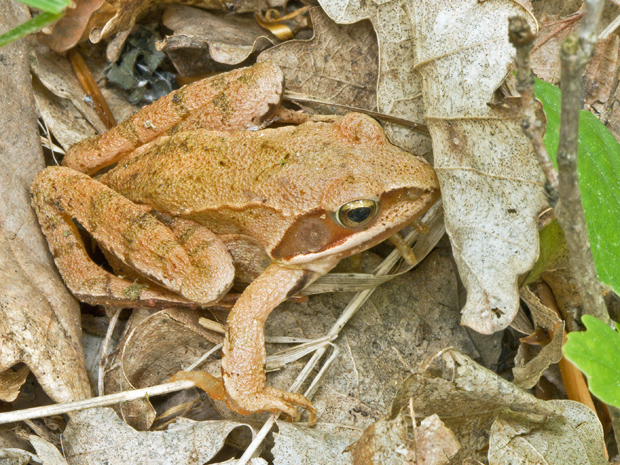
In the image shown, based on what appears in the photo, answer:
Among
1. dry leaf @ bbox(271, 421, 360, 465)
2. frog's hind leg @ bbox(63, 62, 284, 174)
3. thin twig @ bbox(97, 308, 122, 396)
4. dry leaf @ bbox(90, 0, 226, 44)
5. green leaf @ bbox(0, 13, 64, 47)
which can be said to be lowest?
dry leaf @ bbox(271, 421, 360, 465)

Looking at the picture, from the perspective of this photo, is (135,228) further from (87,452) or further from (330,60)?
(330,60)

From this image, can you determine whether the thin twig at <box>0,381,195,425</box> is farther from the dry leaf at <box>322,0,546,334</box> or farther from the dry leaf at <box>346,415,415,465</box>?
the dry leaf at <box>322,0,546,334</box>

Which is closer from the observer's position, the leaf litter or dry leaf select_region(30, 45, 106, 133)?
the leaf litter

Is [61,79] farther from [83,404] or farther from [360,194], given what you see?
[360,194]

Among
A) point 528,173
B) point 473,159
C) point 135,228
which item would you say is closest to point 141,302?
point 135,228

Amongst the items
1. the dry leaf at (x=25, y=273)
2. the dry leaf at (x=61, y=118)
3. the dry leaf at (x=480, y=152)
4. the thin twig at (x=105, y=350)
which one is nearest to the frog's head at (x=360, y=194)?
the dry leaf at (x=480, y=152)

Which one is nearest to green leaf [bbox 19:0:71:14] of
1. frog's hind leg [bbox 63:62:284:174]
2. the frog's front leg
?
frog's hind leg [bbox 63:62:284:174]
